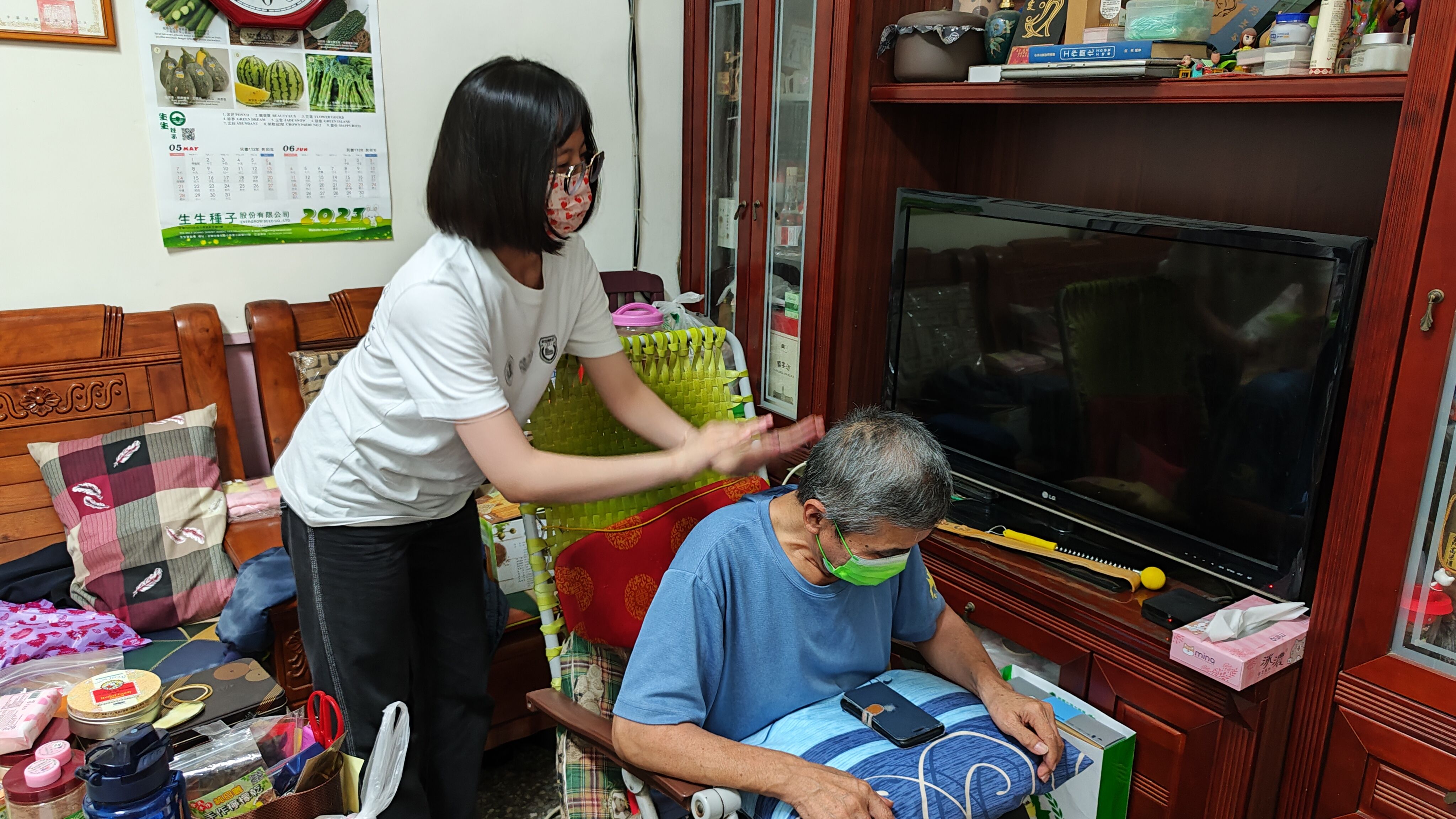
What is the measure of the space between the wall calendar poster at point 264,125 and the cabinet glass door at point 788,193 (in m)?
1.06

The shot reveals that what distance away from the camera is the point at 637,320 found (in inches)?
103

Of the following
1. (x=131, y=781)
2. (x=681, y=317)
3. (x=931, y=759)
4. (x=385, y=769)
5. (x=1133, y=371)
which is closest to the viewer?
(x=131, y=781)

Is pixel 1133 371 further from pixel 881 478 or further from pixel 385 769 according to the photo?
pixel 385 769

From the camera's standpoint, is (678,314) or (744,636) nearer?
(744,636)

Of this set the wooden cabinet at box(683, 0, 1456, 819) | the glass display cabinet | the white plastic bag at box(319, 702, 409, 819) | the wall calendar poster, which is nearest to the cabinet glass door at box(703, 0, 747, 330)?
the glass display cabinet

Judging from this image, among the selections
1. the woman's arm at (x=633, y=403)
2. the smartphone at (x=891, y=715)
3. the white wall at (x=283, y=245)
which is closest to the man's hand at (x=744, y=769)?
the smartphone at (x=891, y=715)

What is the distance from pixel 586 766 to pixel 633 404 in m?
0.58

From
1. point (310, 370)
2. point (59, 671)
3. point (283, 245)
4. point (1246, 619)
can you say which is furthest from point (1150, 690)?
point (283, 245)

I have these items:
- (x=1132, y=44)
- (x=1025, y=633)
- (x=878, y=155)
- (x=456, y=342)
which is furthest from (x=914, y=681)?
(x=878, y=155)

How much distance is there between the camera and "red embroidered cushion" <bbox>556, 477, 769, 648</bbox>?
1.59m

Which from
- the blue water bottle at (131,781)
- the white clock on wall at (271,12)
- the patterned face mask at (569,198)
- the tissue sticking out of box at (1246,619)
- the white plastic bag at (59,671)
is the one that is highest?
the white clock on wall at (271,12)

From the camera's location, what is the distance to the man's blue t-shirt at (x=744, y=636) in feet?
4.50

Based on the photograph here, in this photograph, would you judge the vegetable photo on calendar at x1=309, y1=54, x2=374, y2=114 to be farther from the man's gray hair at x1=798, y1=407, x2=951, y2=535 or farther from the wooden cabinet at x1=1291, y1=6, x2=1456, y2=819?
the wooden cabinet at x1=1291, y1=6, x2=1456, y2=819

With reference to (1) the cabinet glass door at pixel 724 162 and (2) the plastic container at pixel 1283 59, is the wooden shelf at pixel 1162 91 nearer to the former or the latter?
(2) the plastic container at pixel 1283 59
